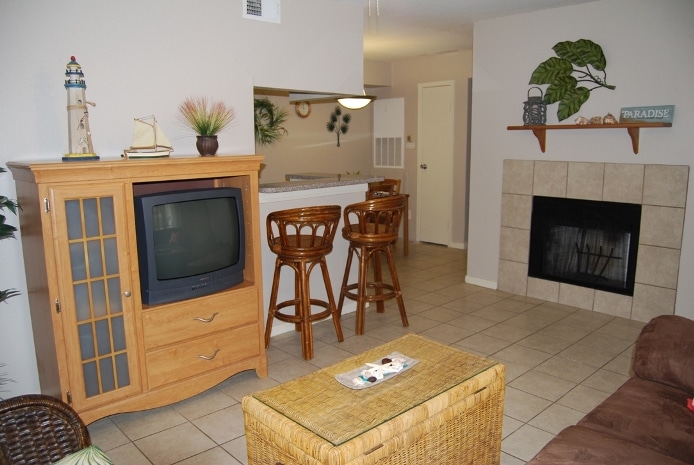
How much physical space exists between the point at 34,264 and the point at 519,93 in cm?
388

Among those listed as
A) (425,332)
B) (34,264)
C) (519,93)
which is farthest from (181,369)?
(519,93)

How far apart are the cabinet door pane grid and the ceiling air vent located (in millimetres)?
1663

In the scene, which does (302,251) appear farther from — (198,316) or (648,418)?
(648,418)

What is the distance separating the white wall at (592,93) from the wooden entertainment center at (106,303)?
8.79 ft

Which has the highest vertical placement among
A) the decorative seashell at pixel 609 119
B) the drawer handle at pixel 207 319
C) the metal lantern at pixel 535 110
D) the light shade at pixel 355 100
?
the light shade at pixel 355 100

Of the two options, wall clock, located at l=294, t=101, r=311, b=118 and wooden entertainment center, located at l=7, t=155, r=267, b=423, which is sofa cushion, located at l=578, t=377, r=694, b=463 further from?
wall clock, located at l=294, t=101, r=311, b=118

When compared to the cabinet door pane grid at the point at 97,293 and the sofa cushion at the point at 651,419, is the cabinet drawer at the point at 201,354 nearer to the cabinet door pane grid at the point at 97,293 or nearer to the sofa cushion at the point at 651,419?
the cabinet door pane grid at the point at 97,293

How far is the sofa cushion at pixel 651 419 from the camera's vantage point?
1.79 meters

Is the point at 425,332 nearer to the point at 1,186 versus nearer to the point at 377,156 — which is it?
the point at 1,186

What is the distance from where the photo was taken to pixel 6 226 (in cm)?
232

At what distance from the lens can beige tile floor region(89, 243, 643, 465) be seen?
251 cm

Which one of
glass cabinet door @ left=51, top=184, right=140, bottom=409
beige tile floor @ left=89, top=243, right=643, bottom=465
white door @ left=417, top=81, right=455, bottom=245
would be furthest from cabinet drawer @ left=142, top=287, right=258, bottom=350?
white door @ left=417, top=81, right=455, bottom=245

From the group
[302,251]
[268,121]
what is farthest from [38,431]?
[268,121]

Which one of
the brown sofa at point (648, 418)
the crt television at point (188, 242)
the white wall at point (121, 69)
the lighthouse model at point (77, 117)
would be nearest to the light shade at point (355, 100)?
the white wall at point (121, 69)
